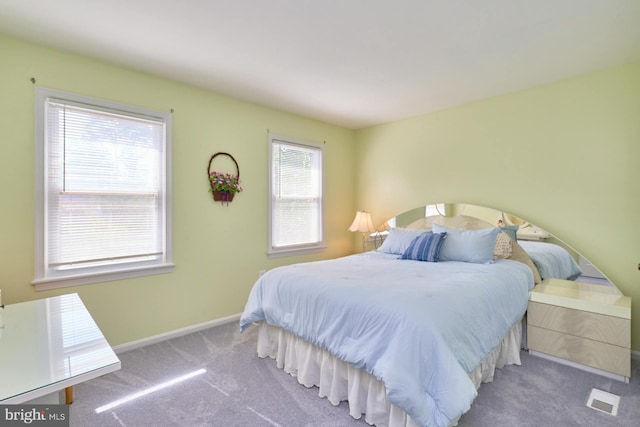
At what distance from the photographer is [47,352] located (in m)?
1.25

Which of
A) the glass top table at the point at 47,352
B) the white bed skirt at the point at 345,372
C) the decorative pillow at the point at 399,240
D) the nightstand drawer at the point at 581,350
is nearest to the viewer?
the glass top table at the point at 47,352

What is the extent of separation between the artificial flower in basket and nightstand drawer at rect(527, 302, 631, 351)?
309 cm

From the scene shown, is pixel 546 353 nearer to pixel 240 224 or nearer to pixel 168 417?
pixel 168 417

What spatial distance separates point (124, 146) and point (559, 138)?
4.07 meters

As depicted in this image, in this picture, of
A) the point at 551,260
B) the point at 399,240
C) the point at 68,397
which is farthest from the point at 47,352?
the point at 551,260

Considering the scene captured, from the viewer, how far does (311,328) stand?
2160 mm

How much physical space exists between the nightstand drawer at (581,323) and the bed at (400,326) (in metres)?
0.16

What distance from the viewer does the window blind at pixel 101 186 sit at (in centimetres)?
249

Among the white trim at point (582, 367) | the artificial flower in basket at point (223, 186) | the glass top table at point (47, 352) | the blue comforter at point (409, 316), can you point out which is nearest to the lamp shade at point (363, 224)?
the blue comforter at point (409, 316)

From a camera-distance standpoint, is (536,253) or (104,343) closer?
(104,343)

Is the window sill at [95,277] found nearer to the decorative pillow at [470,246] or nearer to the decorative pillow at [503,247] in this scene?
the decorative pillow at [470,246]

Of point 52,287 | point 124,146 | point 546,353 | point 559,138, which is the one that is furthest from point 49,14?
point 546,353

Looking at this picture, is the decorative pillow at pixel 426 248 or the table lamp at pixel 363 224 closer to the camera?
the decorative pillow at pixel 426 248

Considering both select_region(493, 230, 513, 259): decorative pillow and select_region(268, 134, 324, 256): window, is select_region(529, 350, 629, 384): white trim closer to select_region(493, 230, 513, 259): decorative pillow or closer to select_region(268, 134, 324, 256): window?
select_region(493, 230, 513, 259): decorative pillow
